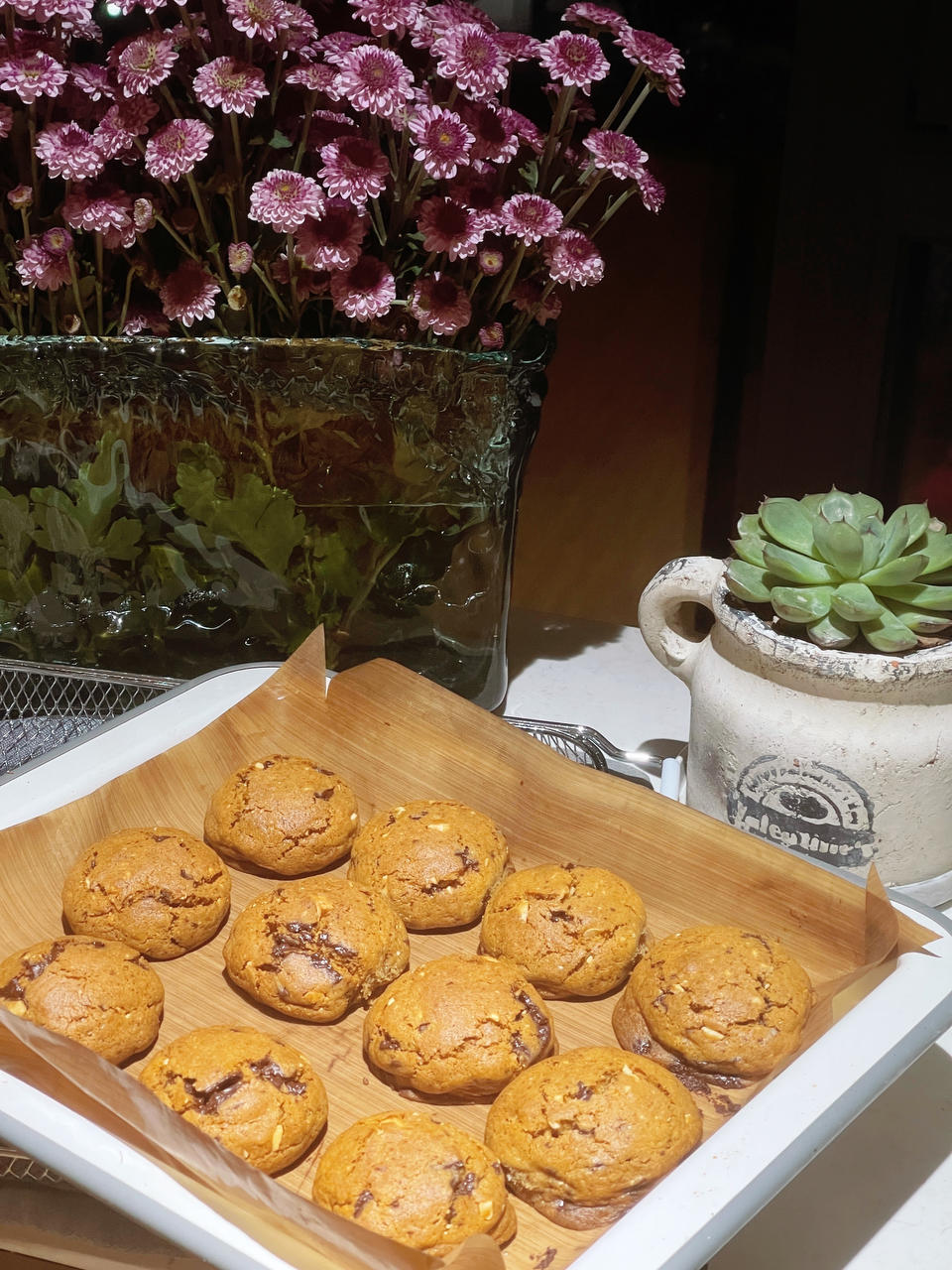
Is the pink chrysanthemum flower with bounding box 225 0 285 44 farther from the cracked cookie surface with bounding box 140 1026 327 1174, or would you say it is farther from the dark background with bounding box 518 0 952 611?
the dark background with bounding box 518 0 952 611

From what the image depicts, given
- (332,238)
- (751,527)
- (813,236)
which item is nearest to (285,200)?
(332,238)

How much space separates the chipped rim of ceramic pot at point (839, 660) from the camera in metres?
0.82

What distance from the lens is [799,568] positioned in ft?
2.80

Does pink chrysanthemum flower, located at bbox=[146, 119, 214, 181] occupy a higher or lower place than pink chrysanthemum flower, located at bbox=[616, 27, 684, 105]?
lower

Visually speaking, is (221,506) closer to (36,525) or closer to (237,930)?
(36,525)

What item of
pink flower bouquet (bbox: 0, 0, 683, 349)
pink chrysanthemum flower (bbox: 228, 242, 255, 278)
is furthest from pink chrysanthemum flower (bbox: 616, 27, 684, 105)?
pink chrysanthemum flower (bbox: 228, 242, 255, 278)

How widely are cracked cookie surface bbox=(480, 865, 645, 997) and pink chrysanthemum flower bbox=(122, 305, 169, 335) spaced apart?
53 cm

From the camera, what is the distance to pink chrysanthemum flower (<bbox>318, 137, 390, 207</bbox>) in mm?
885

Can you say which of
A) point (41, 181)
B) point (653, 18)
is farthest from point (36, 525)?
point (653, 18)

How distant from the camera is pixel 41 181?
0.96m

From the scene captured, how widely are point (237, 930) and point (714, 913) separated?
335mm

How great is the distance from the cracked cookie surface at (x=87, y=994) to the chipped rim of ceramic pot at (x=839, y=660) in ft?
1.56

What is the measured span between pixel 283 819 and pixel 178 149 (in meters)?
0.50

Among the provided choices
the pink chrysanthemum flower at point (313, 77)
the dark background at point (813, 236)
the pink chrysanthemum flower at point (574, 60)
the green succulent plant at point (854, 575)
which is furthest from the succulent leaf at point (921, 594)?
the dark background at point (813, 236)
